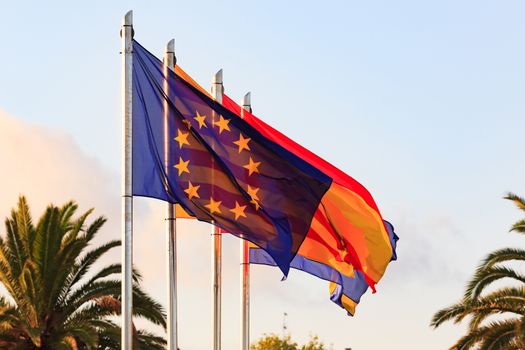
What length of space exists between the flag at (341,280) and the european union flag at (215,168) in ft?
11.6

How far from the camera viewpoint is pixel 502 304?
154 ft

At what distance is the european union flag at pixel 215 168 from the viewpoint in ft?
92.6

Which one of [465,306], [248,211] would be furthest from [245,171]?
[465,306]

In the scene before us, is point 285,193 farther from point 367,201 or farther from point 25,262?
point 25,262

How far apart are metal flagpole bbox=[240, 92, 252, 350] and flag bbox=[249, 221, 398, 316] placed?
1.00 ft

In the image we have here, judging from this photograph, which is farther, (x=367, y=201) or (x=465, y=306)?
(x=465, y=306)

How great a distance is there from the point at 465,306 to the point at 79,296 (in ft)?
45.8

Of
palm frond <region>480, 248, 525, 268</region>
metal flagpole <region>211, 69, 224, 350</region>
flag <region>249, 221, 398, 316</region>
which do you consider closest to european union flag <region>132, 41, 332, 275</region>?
metal flagpole <region>211, 69, 224, 350</region>

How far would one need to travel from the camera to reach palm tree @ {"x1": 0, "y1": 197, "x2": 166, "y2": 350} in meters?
40.5

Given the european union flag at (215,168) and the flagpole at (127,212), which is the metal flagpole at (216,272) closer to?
the european union flag at (215,168)

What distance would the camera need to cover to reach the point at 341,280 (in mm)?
33469

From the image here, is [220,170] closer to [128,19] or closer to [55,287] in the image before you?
[128,19]

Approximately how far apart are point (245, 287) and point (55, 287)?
8193 millimetres

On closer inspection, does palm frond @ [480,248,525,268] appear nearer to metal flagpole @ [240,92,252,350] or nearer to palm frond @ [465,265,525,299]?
palm frond @ [465,265,525,299]
